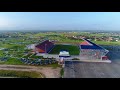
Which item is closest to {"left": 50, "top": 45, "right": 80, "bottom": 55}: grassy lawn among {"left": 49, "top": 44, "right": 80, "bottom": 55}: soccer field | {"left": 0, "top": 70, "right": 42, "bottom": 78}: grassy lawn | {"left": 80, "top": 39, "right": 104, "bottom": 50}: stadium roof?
Answer: {"left": 49, "top": 44, "right": 80, "bottom": 55}: soccer field

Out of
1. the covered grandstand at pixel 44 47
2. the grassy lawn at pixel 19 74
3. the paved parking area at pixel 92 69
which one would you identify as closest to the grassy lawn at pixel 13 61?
the grassy lawn at pixel 19 74

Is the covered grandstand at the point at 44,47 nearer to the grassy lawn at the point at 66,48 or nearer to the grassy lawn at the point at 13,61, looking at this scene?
the grassy lawn at the point at 66,48

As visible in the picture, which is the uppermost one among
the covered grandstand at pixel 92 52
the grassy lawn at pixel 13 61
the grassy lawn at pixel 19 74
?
the covered grandstand at pixel 92 52

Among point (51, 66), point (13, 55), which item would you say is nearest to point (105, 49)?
point (51, 66)

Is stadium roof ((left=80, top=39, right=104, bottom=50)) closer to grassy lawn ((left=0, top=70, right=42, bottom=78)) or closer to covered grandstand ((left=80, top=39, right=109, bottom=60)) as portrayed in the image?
covered grandstand ((left=80, top=39, right=109, bottom=60))

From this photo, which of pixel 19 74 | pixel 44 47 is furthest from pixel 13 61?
pixel 44 47
